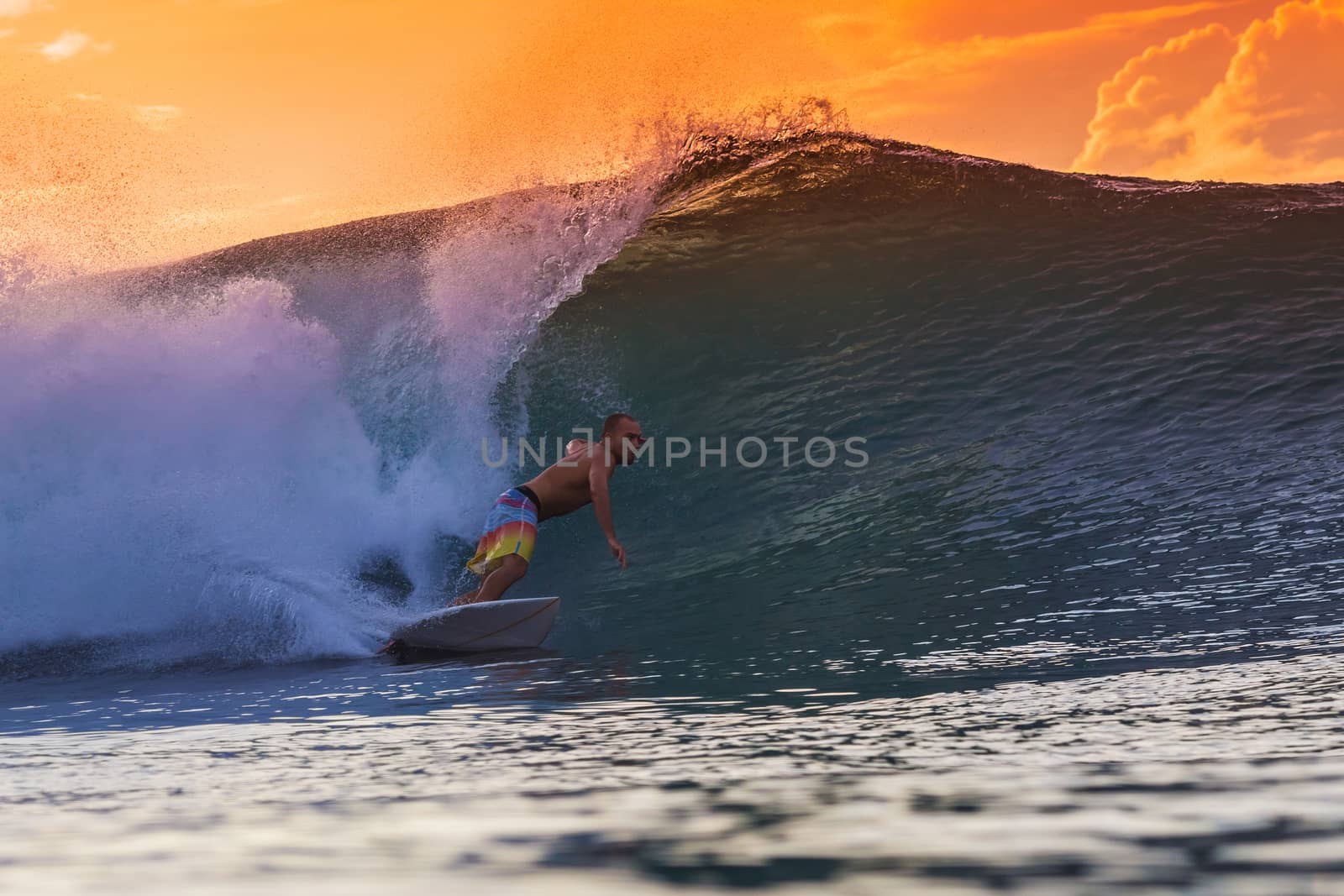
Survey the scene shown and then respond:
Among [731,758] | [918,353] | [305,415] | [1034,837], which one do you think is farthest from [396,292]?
[1034,837]

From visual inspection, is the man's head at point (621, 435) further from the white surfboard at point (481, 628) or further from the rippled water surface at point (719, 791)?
the rippled water surface at point (719, 791)

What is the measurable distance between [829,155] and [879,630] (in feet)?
38.6

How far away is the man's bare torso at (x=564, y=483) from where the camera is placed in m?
6.55

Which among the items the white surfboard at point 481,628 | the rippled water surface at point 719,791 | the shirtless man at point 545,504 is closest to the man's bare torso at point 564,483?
the shirtless man at point 545,504

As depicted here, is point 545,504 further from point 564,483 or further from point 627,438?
point 627,438

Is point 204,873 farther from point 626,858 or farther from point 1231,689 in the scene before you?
point 1231,689

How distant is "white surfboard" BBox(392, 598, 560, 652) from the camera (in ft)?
18.2

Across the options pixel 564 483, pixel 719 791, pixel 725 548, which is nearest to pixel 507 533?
pixel 564 483

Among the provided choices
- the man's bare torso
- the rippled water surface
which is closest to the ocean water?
the rippled water surface

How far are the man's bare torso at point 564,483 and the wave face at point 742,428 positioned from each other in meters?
0.60

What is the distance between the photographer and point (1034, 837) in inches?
74.8

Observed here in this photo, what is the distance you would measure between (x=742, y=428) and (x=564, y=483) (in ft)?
11.0

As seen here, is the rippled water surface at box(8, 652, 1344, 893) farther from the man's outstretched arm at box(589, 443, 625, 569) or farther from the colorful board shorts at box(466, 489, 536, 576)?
the colorful board shorts at box(466, 489, 536, 576)

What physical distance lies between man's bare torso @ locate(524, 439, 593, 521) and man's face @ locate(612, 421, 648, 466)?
0.17m
